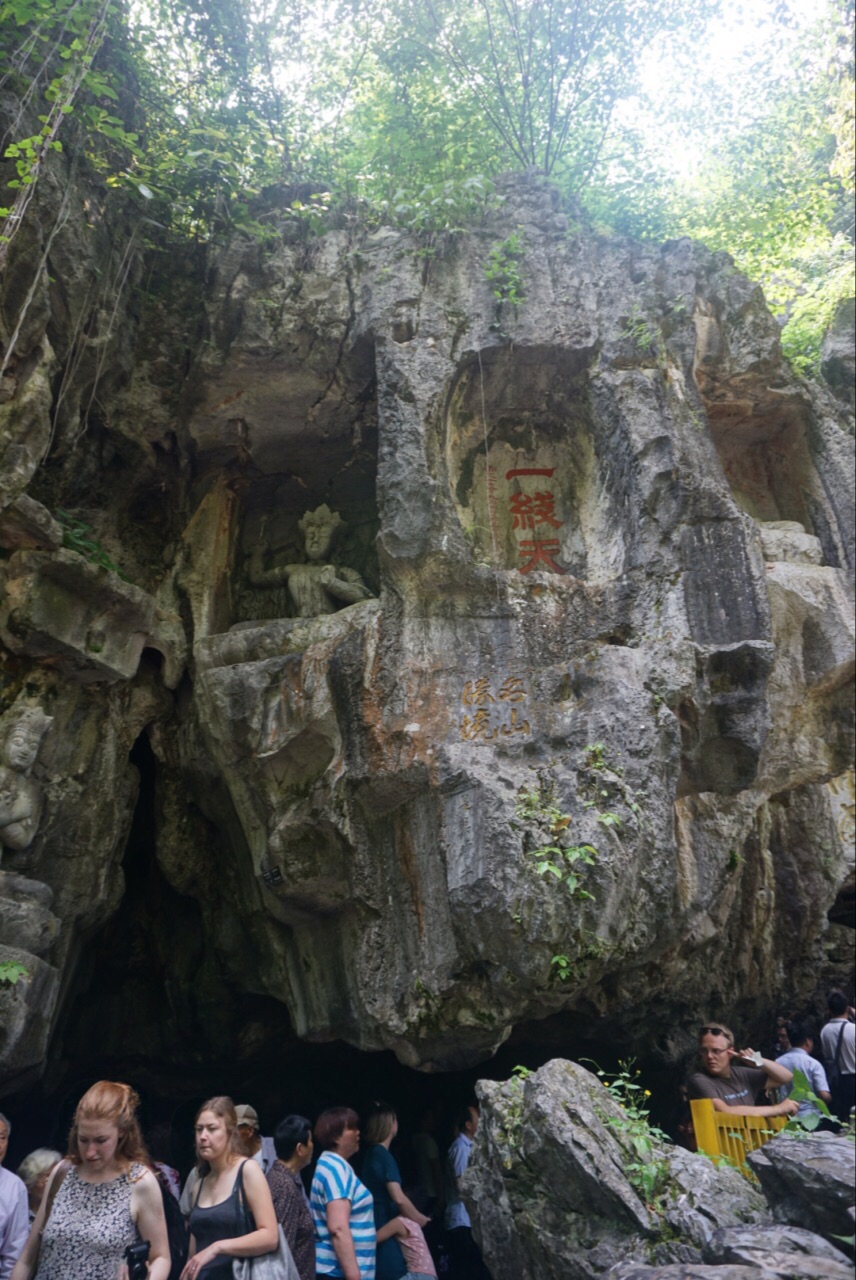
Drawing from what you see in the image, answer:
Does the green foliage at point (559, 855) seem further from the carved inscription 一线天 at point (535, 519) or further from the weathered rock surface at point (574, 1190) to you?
the carved inscription 一线天 at point (535, 519)

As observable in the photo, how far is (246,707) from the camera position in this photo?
277 inches

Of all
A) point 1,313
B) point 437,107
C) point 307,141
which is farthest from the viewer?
point 437,107

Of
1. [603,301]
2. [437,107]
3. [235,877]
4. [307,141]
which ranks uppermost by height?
[437,107]

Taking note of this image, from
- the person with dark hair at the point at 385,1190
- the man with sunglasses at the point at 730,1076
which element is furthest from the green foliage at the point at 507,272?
the person with dark hair at the point at 385,1190

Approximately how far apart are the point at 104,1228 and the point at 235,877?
4.79 meters

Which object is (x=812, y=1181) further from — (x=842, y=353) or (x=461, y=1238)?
(x=842, y=353)

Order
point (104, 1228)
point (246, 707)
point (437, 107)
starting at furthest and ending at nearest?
point (437, 107)
point (246, 707)
point (104, 1228)

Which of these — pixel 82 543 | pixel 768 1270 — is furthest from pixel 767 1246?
pixel 82 543

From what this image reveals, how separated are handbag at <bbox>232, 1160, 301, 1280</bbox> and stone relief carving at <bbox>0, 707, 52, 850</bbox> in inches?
146

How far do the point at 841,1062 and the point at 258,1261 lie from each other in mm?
3904

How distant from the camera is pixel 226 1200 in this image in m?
3.39

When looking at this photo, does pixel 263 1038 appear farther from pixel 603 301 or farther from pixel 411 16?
pixel 411 16

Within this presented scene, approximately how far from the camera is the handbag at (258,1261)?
328 centimetres

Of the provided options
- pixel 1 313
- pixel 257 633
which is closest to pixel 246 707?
pixel 257 633
